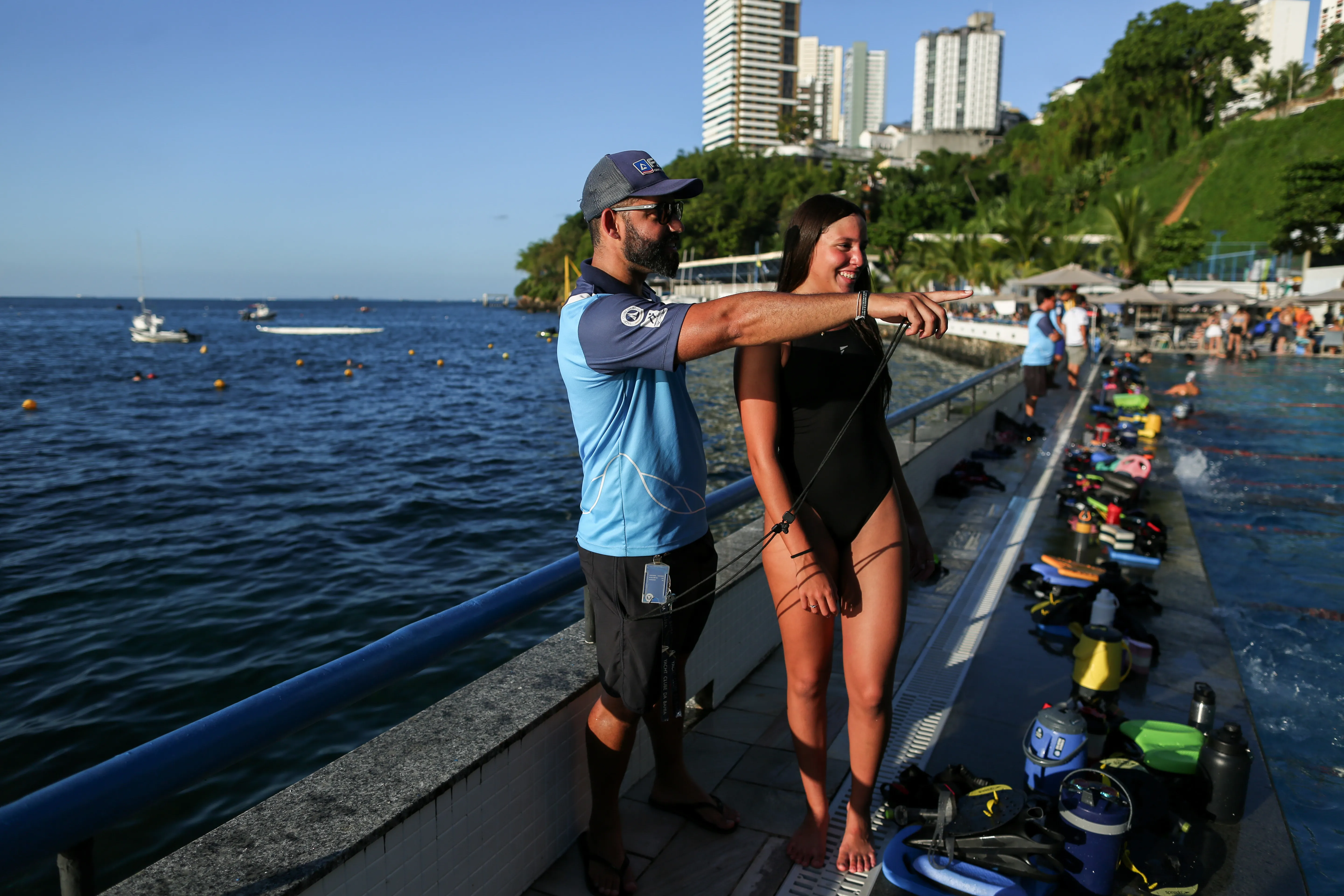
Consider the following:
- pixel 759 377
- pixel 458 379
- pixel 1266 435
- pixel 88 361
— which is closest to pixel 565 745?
pixel 759 377

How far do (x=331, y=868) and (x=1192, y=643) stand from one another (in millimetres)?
4805

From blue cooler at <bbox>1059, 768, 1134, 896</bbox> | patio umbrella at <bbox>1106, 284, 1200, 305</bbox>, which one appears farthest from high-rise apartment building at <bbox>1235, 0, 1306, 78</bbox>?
blue cooler at <bbox>1059, 768, 1134, 896</bbox>

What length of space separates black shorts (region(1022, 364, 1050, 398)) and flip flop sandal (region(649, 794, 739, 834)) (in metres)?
11.3

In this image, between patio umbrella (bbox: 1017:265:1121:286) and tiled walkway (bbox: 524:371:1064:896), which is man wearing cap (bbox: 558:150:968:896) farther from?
patio umbrella (bbox: 1017:265:1121:286)

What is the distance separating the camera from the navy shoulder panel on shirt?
1.85 m

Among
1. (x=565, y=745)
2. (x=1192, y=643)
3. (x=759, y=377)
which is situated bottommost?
(x=1192, y=643)

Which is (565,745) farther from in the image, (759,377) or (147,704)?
(147,704)

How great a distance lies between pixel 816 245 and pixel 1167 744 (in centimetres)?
257

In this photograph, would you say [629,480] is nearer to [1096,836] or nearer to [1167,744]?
[1096,836]

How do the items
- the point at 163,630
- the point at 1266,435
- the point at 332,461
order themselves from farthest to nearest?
the point at 332,461 < the point at 1266,435 < the point at 163,630

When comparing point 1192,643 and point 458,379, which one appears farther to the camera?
point 458,379

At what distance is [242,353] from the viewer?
5759 cm

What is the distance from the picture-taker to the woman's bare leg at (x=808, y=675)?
2588 millimetres

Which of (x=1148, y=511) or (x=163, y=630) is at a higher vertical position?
(x=1148, y=511)
